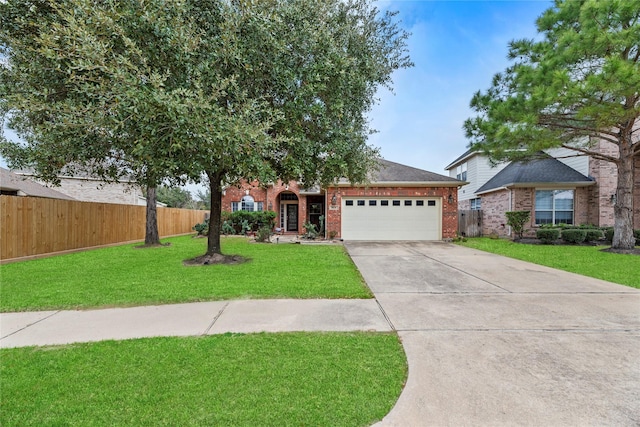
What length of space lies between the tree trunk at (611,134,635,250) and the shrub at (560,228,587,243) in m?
1.61

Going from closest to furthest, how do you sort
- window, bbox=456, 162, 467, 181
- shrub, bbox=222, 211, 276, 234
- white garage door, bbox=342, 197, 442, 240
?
white garage door, bbox=342, 197, 442, 240
shrub, bbox=222, 211, 276, 234
window, bbox=456, 162, 467, 181

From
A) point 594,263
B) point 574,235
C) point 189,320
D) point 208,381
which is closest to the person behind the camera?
point 208,381

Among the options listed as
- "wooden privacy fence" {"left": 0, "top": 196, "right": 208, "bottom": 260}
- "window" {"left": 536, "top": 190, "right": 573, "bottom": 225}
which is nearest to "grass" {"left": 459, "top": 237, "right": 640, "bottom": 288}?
"window" {"left": 536, "top": 190, "right": 573, "bottom": 225}

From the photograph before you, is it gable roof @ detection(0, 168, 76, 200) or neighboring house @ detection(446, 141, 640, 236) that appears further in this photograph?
neighboring house @ detection(446, 141, 640, 236)

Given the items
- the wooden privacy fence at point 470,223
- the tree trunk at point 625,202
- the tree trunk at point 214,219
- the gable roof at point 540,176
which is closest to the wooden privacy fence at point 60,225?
the tree trunk at point 214,219

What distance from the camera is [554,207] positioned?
15.7 meters

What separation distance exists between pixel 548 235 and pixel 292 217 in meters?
13.7

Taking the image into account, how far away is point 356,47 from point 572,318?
7.52 m

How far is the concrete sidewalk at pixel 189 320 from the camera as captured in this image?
355 cm

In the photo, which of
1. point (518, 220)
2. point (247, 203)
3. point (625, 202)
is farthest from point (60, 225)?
point (625, 202)

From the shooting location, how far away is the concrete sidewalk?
3.55 metres

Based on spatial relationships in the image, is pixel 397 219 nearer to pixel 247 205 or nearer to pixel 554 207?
pixel 554 207

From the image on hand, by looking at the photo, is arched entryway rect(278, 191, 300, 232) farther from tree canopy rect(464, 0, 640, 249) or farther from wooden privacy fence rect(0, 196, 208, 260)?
tree canopy rect(464, 0, 640, 249)

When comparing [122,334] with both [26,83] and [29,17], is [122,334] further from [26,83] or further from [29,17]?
[29,17]
